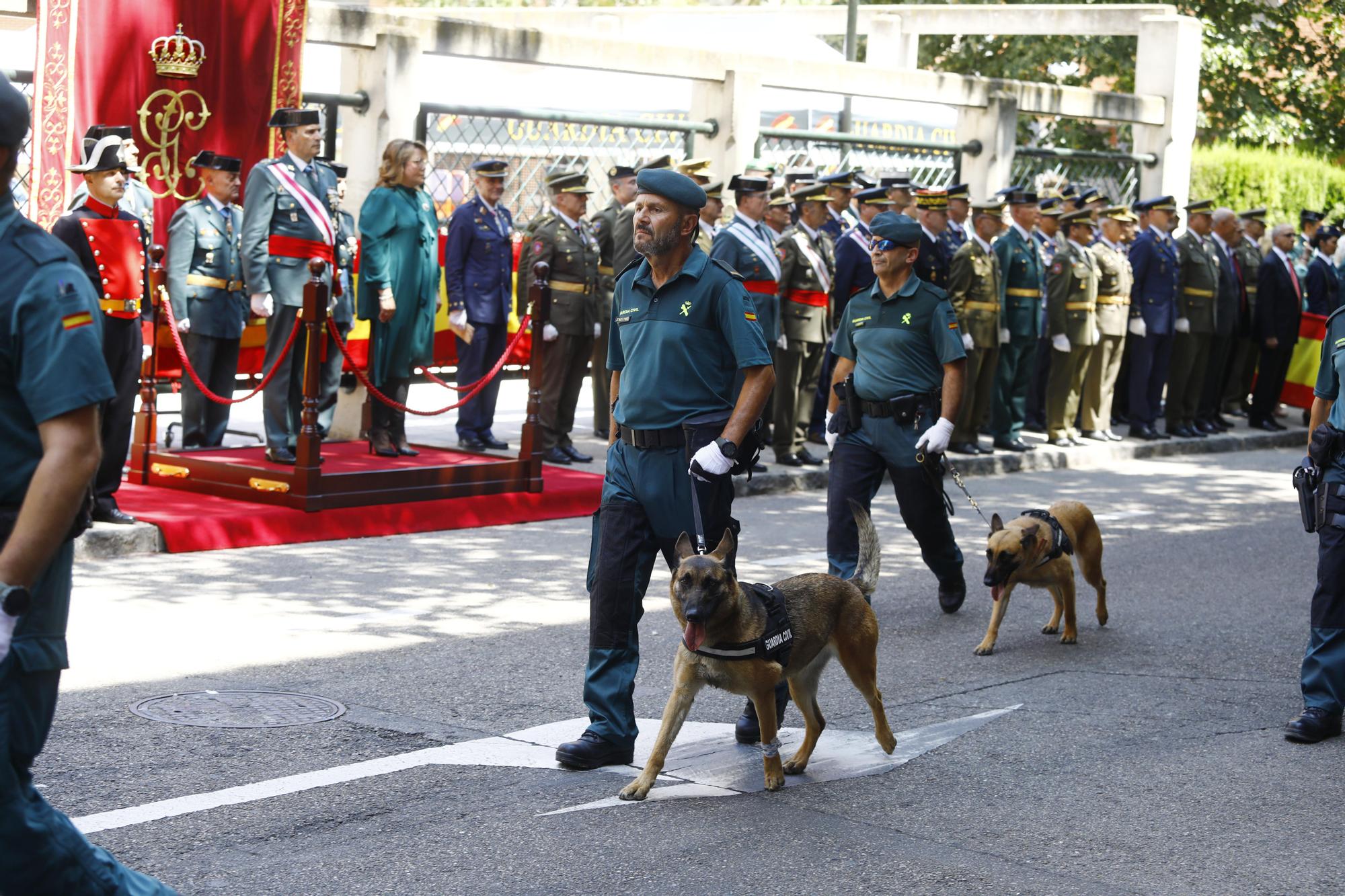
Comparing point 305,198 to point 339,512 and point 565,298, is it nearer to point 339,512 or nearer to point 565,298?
point 339,512

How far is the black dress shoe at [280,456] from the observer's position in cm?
1103

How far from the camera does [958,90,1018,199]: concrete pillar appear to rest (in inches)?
782

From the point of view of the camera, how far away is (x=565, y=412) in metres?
13.5

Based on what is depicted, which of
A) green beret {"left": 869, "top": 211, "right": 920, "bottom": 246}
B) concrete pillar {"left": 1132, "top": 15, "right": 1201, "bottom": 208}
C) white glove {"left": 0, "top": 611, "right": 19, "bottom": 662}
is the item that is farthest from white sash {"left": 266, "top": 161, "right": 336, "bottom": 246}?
concrete pillar {"left": 1132, "top": 15, "right": 1201, "bottom": 208}

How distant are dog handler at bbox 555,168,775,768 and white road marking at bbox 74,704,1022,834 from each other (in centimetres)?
24

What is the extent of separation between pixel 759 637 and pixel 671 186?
1545 millimetres

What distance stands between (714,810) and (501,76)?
38.2ft

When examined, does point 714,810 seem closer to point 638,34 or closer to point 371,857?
point 371,857

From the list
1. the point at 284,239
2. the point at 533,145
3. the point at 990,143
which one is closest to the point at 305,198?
the point at 284,239

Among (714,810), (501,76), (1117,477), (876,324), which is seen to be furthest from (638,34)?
(714,810)

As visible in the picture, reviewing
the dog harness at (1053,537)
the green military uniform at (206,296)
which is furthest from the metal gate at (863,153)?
the dog harness at (1053,537)

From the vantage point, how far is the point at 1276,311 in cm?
1912

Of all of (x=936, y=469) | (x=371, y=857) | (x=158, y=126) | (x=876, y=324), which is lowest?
(x=371, y=857)

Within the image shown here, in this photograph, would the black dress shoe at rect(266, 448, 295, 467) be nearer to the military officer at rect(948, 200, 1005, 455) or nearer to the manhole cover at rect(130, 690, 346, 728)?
the manhole cover at rect(130, 690, 346, 728)
